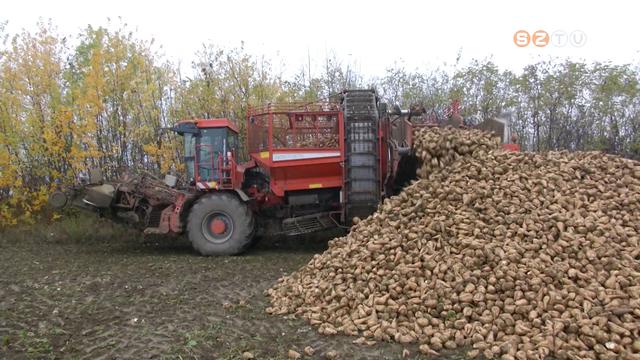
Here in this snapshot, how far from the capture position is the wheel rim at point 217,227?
823cm

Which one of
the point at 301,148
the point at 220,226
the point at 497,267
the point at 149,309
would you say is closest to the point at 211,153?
the point at 220,226

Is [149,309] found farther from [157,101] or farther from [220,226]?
[157,101]

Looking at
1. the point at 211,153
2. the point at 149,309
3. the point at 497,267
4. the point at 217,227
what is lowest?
the point at 149,309

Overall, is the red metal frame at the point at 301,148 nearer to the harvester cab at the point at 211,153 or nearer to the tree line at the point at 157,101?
the harvester cab at the point at 211,153

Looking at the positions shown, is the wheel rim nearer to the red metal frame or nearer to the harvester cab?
the harvester cab

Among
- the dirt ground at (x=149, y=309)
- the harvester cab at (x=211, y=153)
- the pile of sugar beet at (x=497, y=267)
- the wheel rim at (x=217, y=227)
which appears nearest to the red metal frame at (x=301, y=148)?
the harvester cab at (x=211, y=153)

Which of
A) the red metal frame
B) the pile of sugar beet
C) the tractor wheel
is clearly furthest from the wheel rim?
the pile of sugar beet

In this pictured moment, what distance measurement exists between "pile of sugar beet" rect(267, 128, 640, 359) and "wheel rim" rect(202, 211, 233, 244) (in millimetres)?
2660

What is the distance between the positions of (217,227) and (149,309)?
3307 millimetres

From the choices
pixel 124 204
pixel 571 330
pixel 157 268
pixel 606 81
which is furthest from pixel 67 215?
pixel 606 81

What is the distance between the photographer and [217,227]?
8.27 m

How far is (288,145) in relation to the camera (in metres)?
8.11

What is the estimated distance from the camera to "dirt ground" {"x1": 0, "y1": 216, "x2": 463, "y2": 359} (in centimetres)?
392

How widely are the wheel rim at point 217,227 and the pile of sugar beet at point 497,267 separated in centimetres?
266
